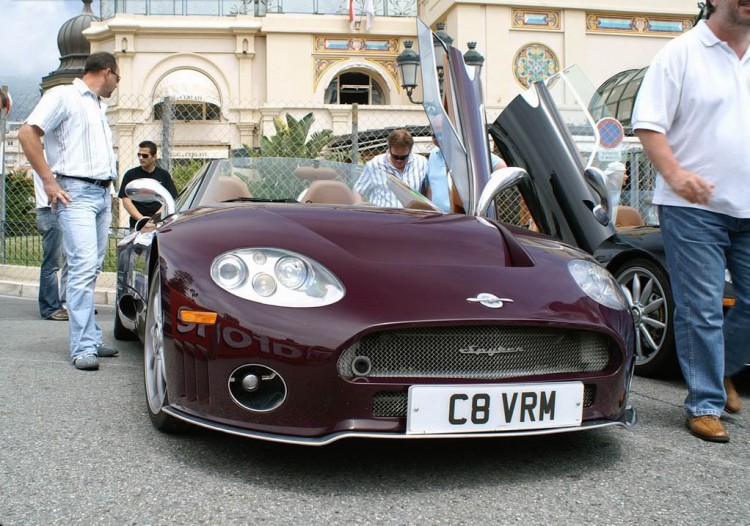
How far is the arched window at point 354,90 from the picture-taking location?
103 ft

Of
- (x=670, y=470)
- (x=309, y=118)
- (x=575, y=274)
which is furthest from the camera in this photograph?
(x=309, y=118)

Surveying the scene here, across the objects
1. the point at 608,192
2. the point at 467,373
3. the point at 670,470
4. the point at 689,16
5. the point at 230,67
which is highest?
the point at 689,16

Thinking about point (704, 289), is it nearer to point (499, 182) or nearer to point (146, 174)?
point (499, 182)

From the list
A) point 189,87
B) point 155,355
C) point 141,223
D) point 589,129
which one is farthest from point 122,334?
point 189,87

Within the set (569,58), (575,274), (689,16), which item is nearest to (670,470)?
(575,274)

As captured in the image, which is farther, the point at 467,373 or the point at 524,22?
the point at 524,22

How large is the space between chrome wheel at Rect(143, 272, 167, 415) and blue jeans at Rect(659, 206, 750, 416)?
6.43ft

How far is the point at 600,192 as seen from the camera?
13.5ft

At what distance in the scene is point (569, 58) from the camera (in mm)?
29328

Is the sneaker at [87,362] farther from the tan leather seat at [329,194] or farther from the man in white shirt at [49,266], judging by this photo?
the man in white shirt at [49,266]

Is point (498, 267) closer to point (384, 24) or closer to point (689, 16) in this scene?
point (384, 24)

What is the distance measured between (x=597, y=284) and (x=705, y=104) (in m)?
0.93

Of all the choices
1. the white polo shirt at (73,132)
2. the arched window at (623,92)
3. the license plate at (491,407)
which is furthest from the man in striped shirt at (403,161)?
the arched window at (623,92)

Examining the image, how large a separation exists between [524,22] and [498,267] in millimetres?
28566
